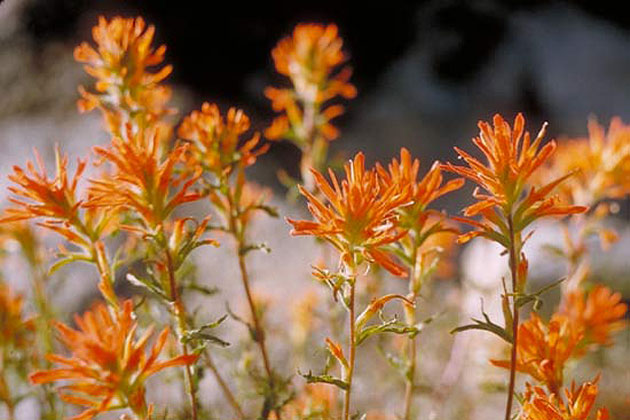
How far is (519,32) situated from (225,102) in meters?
2.26

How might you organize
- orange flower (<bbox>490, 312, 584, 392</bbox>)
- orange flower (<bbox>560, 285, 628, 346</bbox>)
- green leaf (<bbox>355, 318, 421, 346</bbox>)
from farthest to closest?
orange flower (<bbox>560, 285, 628, 346</bbox>) → orange flower (<bbox>490, 312, 584, 392</bbox>) → green leaf (<bbox>355, 318, 421, 346</bbox>)

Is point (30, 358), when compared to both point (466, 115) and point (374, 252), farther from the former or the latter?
point (466, 115)

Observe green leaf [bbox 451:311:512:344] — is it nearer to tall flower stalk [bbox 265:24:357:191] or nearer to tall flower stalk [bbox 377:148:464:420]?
tall flower stalk [bbox 377:148:464:420]

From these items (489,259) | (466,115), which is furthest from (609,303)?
(466,115)

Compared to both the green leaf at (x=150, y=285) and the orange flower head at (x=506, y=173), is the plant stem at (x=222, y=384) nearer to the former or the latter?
the green leaf at (x=150, y=285)

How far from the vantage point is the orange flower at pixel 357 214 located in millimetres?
692

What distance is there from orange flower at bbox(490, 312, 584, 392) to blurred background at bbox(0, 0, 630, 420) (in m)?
0.86

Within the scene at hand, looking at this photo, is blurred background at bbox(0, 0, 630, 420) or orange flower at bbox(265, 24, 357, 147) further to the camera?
blurred background at bbox(0, 0, 630, 420)

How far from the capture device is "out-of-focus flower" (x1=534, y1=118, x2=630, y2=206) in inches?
48.3

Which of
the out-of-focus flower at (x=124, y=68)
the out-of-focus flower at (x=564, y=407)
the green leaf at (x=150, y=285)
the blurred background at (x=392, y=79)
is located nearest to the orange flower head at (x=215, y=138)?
the out-of-focus flower at (x=124, y=68)

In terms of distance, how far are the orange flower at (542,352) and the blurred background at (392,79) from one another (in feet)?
2.81

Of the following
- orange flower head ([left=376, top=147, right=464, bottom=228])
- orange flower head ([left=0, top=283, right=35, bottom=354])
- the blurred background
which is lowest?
orange flower head ([left=0, top=283, right=35, bottom=354])

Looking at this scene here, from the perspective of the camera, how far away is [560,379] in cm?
86

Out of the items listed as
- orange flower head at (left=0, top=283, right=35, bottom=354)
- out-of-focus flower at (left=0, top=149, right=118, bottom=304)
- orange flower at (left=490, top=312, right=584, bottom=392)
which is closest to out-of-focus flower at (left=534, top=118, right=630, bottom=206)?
orange flower at (left=490, top=312, right=584, bottom=392)
